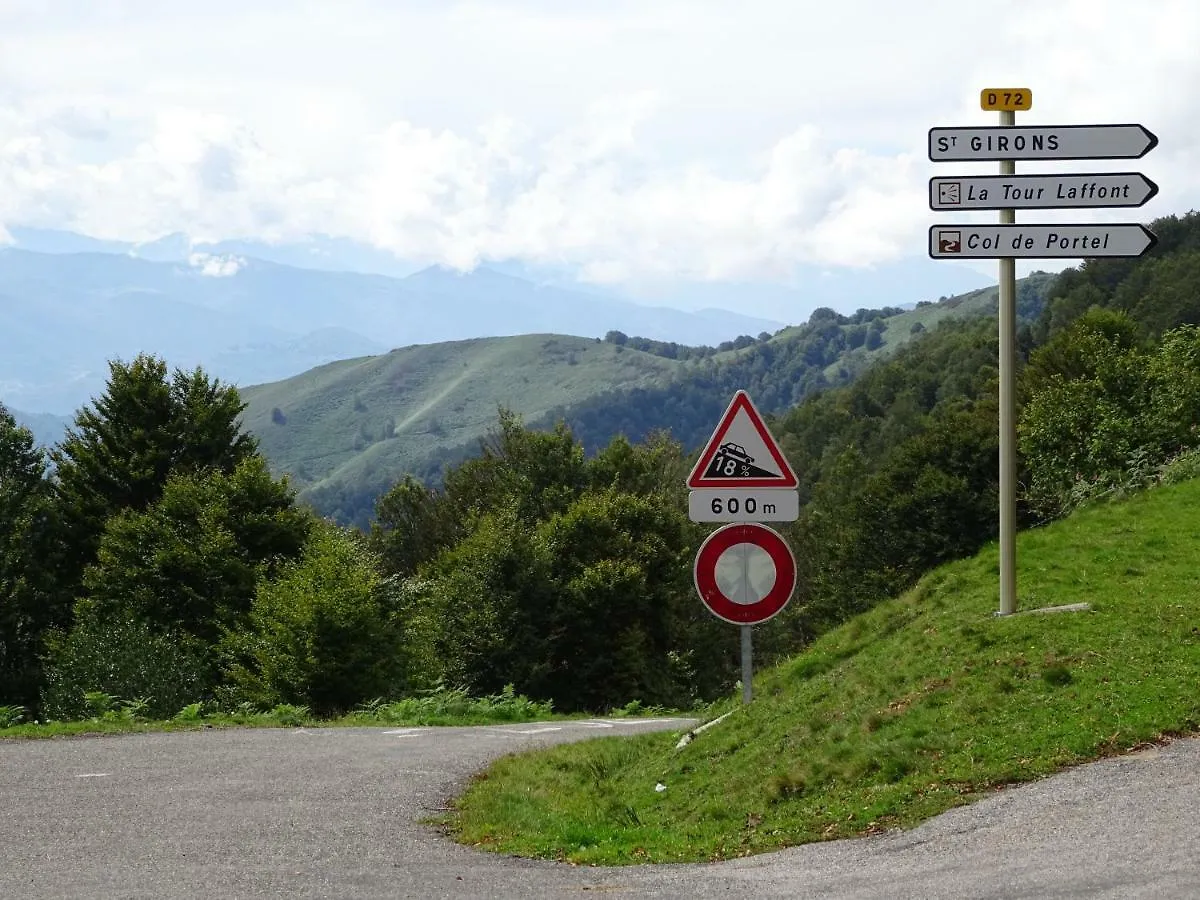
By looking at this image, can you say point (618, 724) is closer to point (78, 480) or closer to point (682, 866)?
point (682, 866)

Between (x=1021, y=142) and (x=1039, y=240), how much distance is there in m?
0.95

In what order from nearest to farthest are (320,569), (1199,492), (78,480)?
(1199,492) < (320,569) < (78,480)

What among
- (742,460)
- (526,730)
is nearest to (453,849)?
(742,460)

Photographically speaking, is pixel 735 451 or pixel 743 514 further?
pixel 735 451

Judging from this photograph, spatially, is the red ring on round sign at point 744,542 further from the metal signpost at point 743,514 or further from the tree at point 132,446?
the tree at point 132,446

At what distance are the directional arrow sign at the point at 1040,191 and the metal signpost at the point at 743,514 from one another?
130 inches

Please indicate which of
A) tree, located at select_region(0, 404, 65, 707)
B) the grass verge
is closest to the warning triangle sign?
the grass verge

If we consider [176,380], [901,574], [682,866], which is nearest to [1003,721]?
[682,866]

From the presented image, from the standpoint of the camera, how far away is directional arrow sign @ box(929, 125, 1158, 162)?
13.0 m

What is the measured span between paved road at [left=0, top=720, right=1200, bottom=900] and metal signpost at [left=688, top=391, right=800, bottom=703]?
294 centimetres

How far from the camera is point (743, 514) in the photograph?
37.5 feet

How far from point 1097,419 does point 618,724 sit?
33321 mm

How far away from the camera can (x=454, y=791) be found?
508 inches

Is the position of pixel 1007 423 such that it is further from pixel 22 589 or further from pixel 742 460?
pixel 22 589
